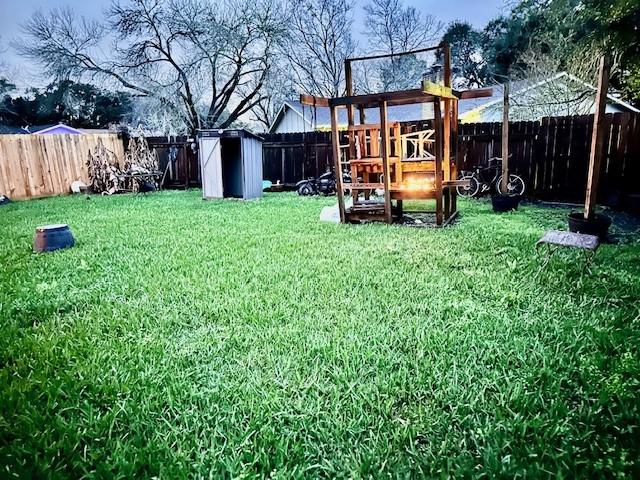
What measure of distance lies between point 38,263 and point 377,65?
18637mm

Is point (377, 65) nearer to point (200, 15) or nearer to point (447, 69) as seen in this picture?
point (200, 15)

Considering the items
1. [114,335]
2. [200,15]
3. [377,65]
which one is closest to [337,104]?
[114,335]

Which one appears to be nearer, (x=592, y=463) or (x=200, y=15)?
(x=592, y=463)

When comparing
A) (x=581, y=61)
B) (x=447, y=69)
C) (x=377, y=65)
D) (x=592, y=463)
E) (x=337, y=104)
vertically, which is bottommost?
(x=592, y=463)

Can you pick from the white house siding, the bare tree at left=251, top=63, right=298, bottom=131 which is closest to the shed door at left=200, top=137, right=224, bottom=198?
the bare tree at left=251, top=63, right=298, bottom=131

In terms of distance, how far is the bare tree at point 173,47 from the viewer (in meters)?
14.2

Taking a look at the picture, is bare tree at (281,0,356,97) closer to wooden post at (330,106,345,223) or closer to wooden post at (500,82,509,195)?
wooden post at (500,82,509,195)

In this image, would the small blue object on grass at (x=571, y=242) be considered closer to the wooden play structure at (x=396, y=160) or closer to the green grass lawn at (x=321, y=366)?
the green grass lawn at (x=321, y=366)

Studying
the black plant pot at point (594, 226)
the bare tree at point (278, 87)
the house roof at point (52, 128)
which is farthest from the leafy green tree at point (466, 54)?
the house roof at point (52, 128)

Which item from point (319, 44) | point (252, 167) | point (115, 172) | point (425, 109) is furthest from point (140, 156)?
point (319, 44)

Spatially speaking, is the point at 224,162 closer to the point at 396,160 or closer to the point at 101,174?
the point at 101,174

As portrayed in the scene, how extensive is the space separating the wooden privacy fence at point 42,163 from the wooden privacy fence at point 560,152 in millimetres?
7976

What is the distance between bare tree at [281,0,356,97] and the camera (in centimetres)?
1770

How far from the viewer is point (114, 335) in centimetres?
200
